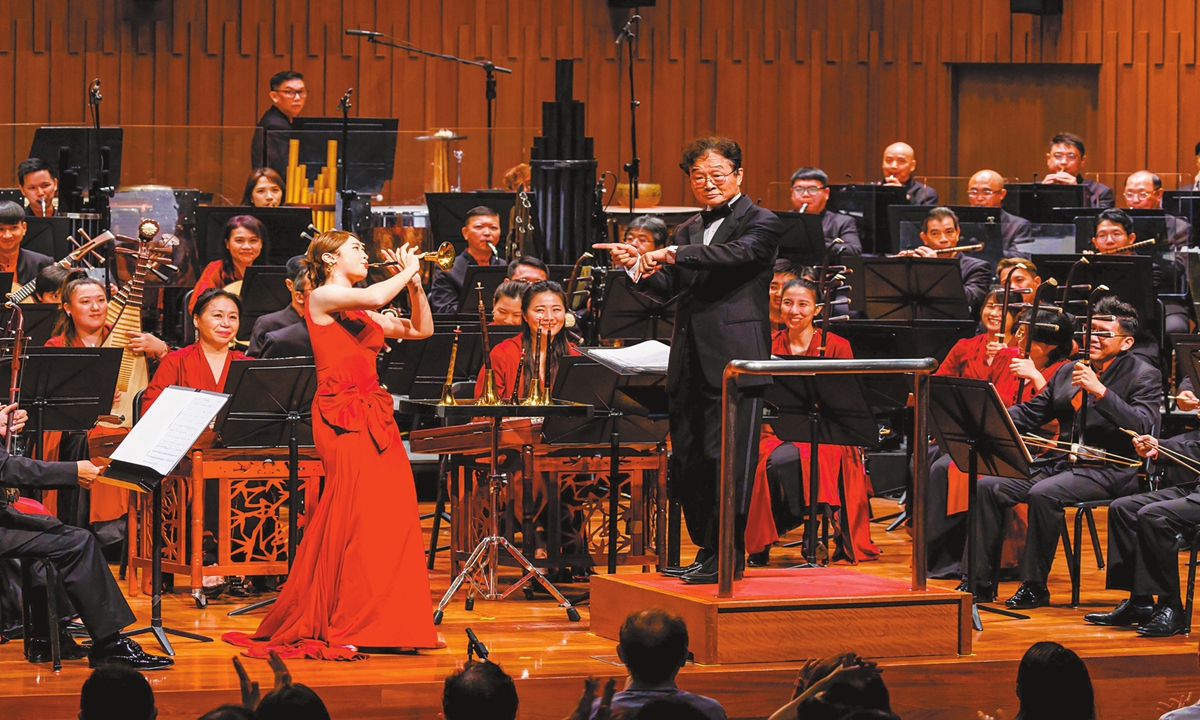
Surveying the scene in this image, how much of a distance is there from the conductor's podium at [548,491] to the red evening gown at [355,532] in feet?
3.16

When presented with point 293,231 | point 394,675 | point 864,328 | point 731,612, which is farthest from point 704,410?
point 293,231

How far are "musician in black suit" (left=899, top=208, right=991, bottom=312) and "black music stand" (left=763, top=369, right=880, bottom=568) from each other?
220cm

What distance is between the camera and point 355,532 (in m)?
4.66

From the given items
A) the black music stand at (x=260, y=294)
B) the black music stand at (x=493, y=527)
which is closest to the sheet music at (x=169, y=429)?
the black music stand at (x=493, y=527)

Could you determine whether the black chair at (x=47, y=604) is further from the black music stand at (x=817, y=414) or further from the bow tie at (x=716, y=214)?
the black music stand at (x=817, y=414)

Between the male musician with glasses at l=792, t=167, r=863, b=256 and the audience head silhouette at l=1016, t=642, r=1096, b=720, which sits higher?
the male musician with glasses at l=792, t=167, r=863, b=256

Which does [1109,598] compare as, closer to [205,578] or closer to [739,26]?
[205,578]

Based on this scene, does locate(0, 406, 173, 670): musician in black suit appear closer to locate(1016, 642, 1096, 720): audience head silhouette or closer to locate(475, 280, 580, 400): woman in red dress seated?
locate(475, 280, 580, 400): woman in red dress seated

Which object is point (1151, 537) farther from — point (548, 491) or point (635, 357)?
point (548, 491)

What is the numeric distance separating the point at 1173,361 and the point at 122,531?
5.05 m

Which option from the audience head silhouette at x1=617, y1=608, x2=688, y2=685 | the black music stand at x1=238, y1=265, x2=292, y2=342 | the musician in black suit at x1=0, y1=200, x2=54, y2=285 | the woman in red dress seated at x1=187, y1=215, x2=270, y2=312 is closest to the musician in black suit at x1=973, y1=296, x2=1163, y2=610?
the audience head silhouette at x1=617, y1=608, x2=688, y2=685

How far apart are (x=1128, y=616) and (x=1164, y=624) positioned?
0.18 meters

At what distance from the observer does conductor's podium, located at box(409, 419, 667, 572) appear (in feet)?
18.8

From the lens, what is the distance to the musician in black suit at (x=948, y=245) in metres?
7.66
